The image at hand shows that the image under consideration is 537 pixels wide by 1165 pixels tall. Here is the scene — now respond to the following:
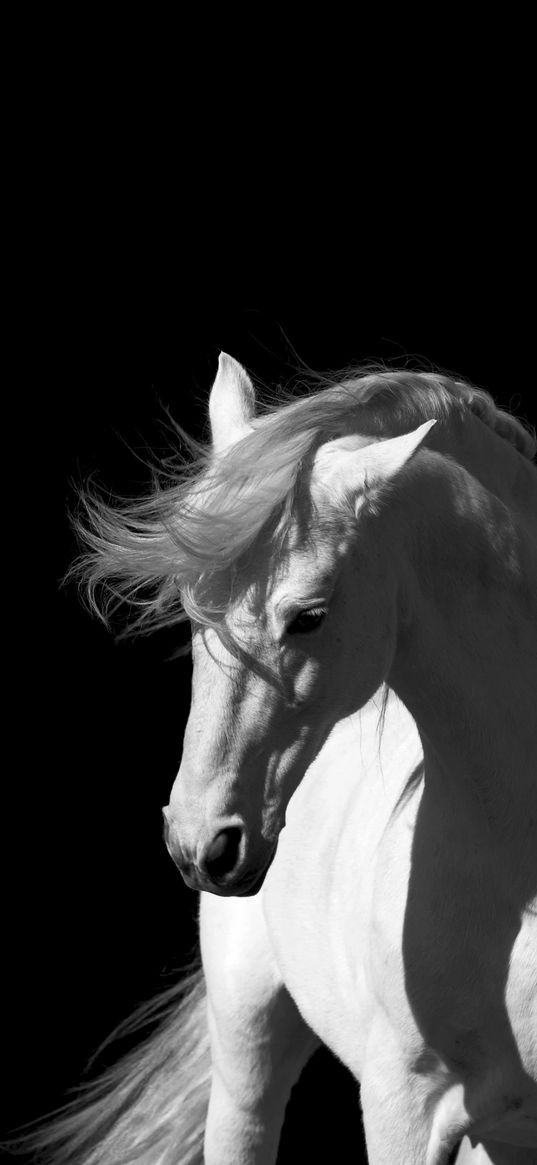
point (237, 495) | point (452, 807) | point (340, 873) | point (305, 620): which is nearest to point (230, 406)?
point (237, 495)

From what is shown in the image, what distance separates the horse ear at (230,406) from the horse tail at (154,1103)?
119 cm

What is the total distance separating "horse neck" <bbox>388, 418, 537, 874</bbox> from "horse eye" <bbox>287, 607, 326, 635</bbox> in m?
0.12

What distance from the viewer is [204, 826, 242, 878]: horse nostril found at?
153 centimetres

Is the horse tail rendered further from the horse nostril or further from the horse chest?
the horse nostril

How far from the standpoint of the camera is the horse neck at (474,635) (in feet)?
5.41

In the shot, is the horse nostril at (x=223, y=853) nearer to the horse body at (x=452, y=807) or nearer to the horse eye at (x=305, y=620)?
the horse body at (x=452, y=807)

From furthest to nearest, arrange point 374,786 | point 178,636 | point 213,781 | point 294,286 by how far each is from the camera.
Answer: point 178,636 → point 294,286 → point 374,786 → point 213,781

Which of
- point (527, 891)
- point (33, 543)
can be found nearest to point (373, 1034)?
point (527, 891)

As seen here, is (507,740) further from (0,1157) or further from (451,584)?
(0,1157)

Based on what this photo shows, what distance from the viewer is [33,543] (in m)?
3.27

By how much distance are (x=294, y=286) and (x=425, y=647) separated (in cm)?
166

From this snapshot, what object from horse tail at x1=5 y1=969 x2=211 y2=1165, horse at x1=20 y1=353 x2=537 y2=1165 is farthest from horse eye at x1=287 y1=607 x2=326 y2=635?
horse tail at x1=5 y1=969 x2=211 y2=1165

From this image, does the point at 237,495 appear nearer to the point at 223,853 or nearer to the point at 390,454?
the point at 390,454

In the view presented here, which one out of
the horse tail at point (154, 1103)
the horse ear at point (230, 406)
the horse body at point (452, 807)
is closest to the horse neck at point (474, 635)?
the horse body at point (452, 807)
